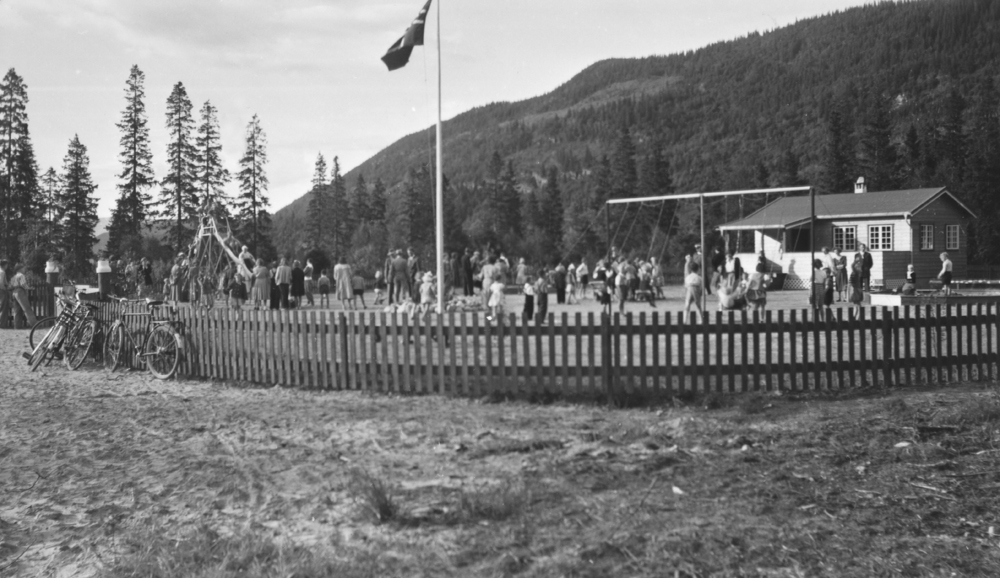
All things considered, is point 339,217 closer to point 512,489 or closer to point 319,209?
point 319,209

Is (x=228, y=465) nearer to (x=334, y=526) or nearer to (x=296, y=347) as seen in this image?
(x=334, y=526)

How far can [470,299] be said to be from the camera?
25672mm

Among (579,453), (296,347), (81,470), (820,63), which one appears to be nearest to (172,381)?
(296,347)

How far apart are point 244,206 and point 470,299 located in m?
55.6

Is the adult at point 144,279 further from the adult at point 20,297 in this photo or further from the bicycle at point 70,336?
the bicycle at point 70,336

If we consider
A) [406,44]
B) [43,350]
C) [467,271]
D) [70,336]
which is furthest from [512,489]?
[467,271]

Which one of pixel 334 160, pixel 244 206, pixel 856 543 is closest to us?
pixel 856 543

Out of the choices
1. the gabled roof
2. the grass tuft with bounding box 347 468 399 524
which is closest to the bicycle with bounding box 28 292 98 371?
the grass tuft with bounding box 347 468 399 524

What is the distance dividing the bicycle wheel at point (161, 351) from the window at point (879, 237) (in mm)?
37622

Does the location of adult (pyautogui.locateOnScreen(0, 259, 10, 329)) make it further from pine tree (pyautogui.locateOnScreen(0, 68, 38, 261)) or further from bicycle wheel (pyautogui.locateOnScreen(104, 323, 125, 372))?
pine tree (pyautogui.locateOnScreen(0, 68, 38, 261))

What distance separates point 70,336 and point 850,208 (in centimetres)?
3906

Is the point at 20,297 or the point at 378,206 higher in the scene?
the point at 378,206

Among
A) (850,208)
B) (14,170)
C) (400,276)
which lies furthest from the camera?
(14,170)

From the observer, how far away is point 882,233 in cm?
4203
